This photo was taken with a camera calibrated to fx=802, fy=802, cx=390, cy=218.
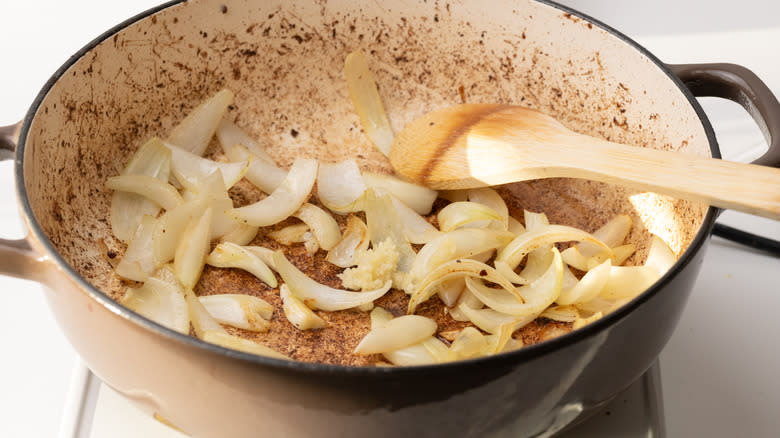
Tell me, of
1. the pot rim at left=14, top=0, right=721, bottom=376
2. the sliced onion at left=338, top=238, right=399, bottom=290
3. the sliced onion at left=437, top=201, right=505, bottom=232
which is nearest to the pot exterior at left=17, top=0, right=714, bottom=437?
the pot rim at left=14, top=0, right=721, bottom=376

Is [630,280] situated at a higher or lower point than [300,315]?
higher

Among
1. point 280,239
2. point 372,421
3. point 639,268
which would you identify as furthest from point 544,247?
point 372,421

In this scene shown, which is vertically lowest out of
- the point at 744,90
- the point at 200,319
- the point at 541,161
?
the point at 200,319

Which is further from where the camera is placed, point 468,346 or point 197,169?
point 197,169

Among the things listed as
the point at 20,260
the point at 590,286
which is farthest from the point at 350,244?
the point at 20,260

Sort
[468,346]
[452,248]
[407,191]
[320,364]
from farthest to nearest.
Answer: [407,191], [452,248], [468,346], [320,364]

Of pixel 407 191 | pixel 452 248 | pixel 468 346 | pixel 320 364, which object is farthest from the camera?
pixel 407 191

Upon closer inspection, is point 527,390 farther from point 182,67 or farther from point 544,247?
point 182,67

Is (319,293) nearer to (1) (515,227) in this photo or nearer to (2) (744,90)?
(1) (515,227)
